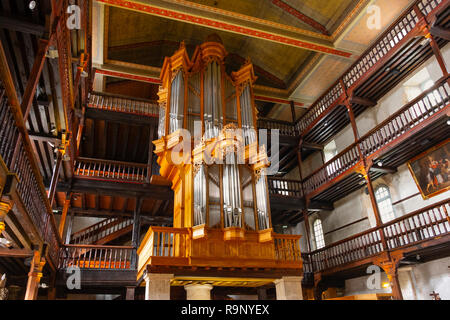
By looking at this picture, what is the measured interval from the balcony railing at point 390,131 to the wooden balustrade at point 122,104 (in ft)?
27.3

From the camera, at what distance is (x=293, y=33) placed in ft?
48.7

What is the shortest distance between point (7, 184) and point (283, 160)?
16448 mm

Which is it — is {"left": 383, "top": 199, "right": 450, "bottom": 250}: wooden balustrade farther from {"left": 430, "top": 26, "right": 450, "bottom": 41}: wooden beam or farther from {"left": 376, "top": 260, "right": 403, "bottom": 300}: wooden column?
{"left": 430, "top": 26, "right": 450, "bottom": 41}: wooden beam

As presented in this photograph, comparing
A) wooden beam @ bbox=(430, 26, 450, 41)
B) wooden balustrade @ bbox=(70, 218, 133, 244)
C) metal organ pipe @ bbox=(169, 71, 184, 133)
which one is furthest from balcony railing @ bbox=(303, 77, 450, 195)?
wooden balustrade @ bbox=(70, 218, 133, 244)

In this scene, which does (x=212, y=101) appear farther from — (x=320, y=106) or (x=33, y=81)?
(x=33, y=81)

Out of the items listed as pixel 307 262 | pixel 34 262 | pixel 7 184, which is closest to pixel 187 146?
pixel 34 262

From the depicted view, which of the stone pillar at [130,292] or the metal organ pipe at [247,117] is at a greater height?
the metal organ pipe at [247,117]

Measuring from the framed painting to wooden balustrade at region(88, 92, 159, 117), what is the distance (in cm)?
1123

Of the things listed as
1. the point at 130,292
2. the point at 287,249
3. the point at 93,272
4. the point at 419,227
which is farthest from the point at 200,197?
the point at 419,227

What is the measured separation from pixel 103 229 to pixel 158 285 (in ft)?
33.3

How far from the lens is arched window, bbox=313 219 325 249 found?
18.4 metres

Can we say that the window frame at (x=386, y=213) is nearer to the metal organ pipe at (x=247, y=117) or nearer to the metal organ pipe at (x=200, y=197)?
the metal organ pipe at (x=247, y=117)

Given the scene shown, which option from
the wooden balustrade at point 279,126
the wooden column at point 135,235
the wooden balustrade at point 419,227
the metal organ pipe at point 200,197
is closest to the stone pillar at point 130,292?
the wooden column at point 135,235

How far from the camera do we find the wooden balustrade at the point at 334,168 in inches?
557
